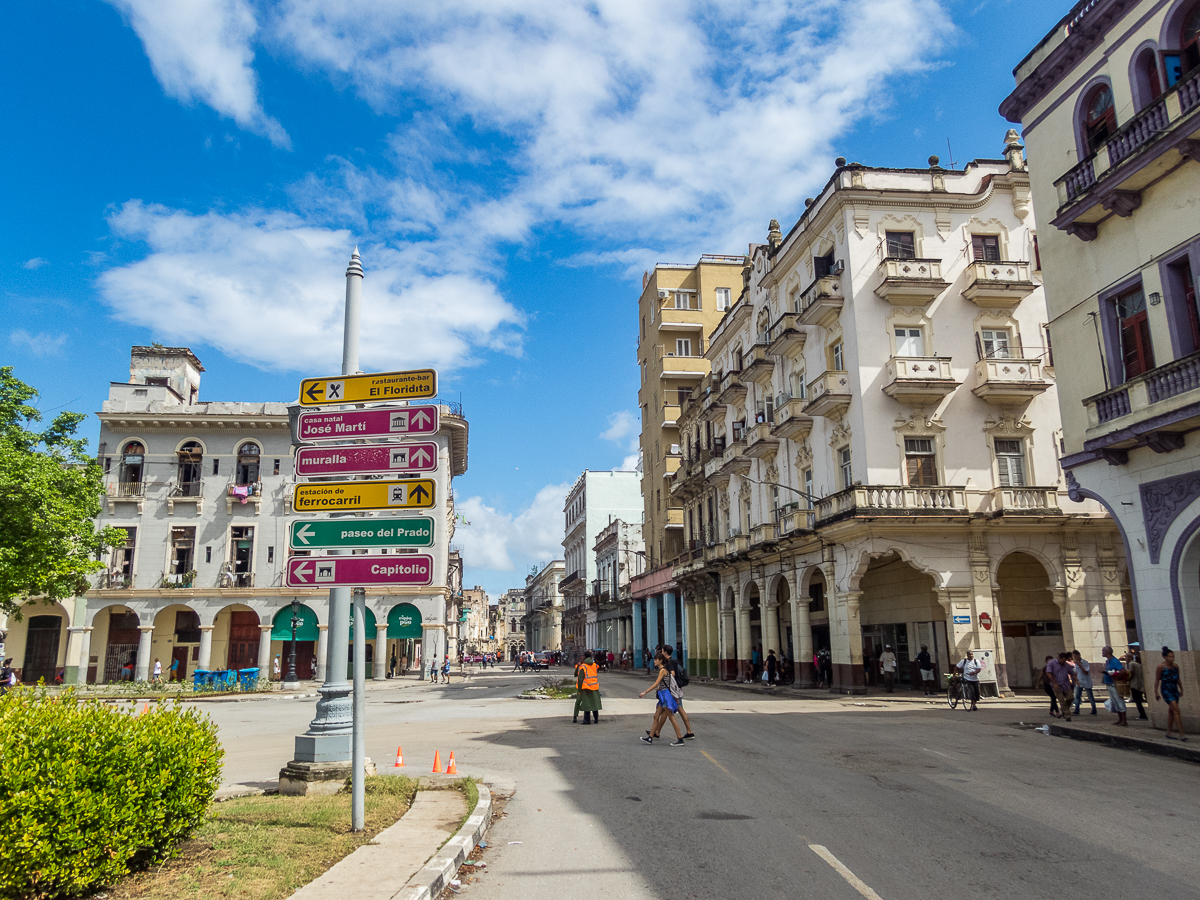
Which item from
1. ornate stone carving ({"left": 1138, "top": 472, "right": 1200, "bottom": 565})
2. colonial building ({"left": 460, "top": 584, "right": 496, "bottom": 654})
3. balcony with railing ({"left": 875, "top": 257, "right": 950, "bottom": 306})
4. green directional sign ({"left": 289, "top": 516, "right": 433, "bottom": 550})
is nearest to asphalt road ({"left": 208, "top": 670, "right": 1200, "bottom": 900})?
green directional sign ({"left": 289, "top": 516, "right": 433, "bottom": 550})

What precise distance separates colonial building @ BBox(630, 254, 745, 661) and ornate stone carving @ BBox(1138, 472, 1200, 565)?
36.6 metres

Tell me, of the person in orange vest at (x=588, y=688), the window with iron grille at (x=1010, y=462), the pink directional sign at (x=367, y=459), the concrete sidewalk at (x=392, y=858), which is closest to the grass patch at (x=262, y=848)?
the concrete sidewalk at (x=392, y=858)

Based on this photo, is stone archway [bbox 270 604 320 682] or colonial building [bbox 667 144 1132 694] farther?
stone archway [bbox 270 604 320 682]

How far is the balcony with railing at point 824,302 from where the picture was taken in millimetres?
29156

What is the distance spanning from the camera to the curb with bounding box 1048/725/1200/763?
42.2 feet

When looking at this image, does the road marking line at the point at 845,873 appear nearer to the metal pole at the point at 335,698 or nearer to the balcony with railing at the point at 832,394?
the metal pole at the point at 335,698

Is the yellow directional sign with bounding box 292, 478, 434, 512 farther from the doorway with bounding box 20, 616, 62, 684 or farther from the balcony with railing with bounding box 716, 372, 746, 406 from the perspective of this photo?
the doorway with bounding box 20, 616, 62, 684

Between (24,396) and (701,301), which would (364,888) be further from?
(701,301)

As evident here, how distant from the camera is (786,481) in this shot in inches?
1347

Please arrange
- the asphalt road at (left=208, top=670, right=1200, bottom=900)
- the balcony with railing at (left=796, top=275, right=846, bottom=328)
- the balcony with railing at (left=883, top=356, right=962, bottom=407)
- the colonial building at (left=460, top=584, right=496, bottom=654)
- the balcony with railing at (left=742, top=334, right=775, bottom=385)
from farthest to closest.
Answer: the colonial building at (left=460, top=584, right=496, bottom=654) → the balcony with railing at (left=742, top=334, right=775, bottom=385) → the balcony with railing at (left=796, top=275, right=846, bottom=328) → the balcony with railing at (left=883, top=356, right=962, bottom=407) → the asphalt road at (left=208, top=670, right=1200, bottom=900)

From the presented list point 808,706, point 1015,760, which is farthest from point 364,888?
point 808,706

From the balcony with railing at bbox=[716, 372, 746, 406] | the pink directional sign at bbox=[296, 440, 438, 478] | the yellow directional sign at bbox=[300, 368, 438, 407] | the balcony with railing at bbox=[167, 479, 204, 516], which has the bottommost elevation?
the pink directional sign at bbox=[296, 440, 438, 478]

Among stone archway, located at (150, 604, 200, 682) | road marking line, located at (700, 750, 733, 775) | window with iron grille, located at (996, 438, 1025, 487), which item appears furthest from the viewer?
stone archway, located at (150, 604, 200, 682)

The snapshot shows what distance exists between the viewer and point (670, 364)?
176ft
